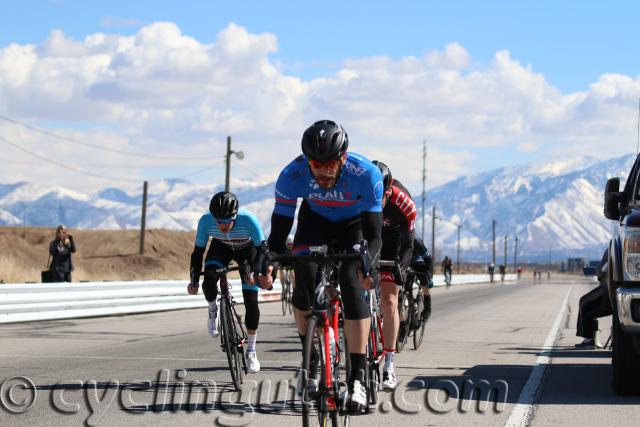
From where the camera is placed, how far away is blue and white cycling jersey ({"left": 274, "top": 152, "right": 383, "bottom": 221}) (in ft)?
23.5

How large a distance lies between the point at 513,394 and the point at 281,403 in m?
2.16

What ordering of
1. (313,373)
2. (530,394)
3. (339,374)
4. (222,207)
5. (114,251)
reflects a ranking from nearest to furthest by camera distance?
(313,373), (339,374), (530,394), (222,207), (114,251)

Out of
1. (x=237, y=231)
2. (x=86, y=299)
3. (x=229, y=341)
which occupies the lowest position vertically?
(x=229, y=341)

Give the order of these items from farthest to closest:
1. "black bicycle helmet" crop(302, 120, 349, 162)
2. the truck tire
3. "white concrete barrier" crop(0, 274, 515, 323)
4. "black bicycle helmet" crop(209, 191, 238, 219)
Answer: "white concrete barrier" crop(0, 274, 515, 323), "black bicycle helmet" crop(209, 191, 238, 219), the truck tire, "black bicycle helmet" crop(302, 120, 349, 162)

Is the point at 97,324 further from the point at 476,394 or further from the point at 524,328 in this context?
the point at 476,394

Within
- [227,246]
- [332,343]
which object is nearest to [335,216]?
[332,343]

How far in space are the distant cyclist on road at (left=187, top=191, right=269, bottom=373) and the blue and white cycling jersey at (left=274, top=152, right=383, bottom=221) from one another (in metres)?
2.63

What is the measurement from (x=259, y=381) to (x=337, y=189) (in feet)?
11.8

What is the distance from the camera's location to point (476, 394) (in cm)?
955

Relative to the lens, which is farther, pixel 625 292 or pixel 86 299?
pixel 86 299

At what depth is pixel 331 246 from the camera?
24.4ft

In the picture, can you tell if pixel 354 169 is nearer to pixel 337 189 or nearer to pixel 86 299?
pixel 337 189

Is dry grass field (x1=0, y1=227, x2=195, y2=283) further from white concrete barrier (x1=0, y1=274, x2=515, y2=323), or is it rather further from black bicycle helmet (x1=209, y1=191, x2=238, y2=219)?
black bicycle helmet (x1=209, y1=191, x2=238, y2=219)

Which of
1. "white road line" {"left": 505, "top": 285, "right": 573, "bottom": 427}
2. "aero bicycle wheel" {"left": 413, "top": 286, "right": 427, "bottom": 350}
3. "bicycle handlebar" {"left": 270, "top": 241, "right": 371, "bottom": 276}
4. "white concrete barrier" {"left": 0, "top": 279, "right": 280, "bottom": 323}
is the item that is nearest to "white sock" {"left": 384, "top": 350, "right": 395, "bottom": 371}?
"white road line" {"left": 505, "top": 285, "right": 573, "bottom": 427}
